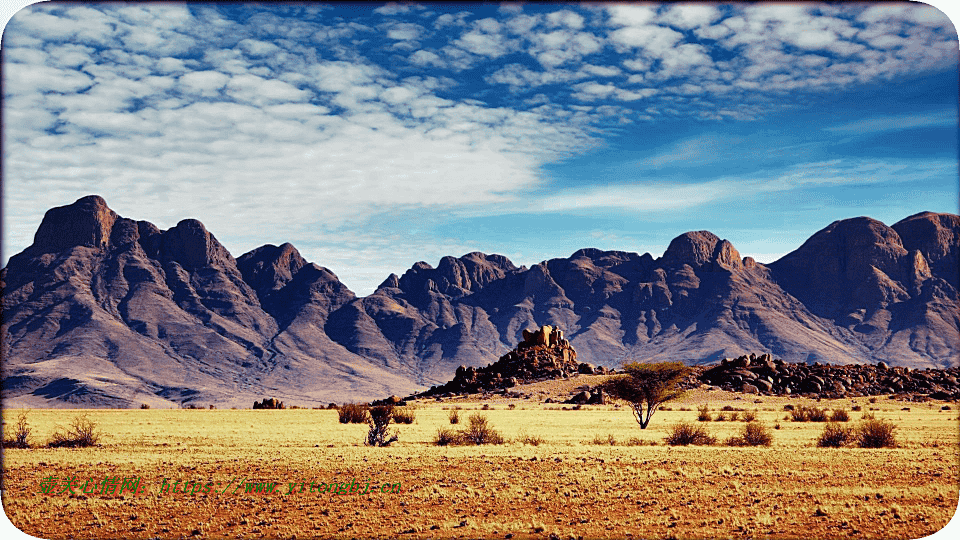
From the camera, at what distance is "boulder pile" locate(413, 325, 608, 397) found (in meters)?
96.8

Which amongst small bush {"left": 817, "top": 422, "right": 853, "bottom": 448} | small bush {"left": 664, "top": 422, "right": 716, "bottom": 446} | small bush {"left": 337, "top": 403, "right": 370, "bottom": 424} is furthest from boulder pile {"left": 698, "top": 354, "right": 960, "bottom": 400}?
small bush {"left": 664, "top": 422, "right": 716, "bottom": 446}

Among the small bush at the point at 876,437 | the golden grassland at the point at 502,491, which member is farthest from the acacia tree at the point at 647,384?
the small bush at the point at 876,437

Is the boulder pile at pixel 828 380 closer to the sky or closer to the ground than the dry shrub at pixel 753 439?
closer to the ground

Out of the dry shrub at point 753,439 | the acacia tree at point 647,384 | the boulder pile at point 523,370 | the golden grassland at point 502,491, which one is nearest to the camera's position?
the golden grassland at point 502,491

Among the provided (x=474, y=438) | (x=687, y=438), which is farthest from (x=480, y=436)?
(x=687, y=438)

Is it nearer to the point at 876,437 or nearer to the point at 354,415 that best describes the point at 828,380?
the point at 876,437

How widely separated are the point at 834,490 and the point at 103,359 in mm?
193212

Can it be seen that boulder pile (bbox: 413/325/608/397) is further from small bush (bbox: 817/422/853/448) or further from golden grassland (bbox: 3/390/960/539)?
golden grassland (bbox: 3/390/960/539)

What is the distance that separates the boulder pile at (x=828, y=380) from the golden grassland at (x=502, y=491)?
49.2 meters

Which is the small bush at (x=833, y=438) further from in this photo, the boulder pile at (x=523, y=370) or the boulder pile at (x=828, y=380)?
the boulder pile at (x=523, y=370)

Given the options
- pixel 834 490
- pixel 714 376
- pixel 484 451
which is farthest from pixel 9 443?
pixel 714 376

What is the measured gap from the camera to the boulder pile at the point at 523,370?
317 feet

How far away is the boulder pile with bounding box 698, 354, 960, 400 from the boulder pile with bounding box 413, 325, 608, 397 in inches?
820

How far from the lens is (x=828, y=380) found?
3233 inches
